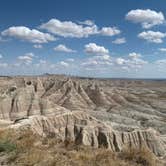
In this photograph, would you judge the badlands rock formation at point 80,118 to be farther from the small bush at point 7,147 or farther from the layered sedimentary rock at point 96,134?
the small bush at point 7,147

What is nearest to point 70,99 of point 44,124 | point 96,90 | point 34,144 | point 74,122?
point 96,90

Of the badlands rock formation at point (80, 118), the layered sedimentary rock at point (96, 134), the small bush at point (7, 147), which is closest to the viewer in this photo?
the small bush at point (7, 147)

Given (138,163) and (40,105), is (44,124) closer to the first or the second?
(40,105)

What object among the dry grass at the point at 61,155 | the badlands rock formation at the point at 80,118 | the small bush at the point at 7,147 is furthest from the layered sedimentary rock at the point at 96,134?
the small bush at the point at 7,147

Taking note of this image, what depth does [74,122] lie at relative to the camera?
37.1 metres

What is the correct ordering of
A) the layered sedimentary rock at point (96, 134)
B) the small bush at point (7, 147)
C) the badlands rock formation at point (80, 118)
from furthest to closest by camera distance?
the layered sedimentary rock at point (96, 134) < the badlands rock formation at point (80, 118) < the small bush at point (7, 147)

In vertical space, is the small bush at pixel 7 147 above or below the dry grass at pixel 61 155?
above

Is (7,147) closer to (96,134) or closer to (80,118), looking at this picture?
(96,134)

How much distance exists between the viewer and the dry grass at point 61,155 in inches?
238

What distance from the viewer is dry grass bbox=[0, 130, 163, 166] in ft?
19.8

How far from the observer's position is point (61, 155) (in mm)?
6812

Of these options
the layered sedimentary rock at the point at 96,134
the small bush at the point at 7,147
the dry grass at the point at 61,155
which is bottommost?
the layered sedimentary rock at the point at 96,134

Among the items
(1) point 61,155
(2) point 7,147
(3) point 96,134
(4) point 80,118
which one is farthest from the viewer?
(4) point 80,118

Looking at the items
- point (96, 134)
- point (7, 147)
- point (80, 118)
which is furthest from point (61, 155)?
point (80, 118)
